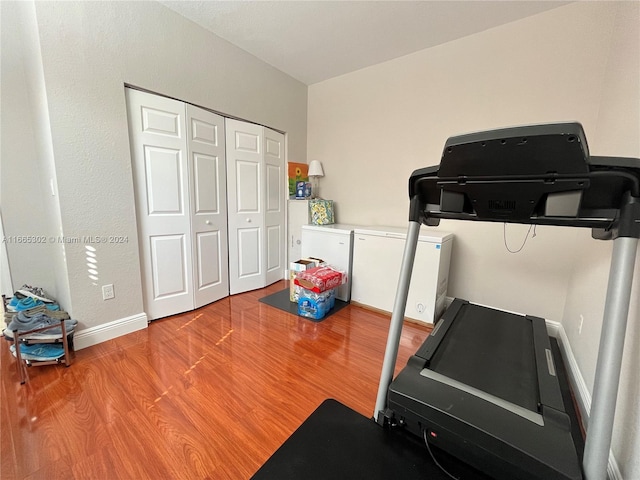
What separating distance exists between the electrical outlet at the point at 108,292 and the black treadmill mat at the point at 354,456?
5.78 feet

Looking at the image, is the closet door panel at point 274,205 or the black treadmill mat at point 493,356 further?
the closet door panel at point 274,205

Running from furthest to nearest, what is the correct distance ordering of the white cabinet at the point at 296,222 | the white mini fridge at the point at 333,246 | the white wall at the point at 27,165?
the white cabinet at the point at 296,222 < the white mini fridge at the point at 333,246 < the white wall at the point at 27,165

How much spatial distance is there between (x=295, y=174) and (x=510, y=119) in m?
2.30

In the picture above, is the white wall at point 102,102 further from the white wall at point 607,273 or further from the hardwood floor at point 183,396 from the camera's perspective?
the white wall at point 607,273

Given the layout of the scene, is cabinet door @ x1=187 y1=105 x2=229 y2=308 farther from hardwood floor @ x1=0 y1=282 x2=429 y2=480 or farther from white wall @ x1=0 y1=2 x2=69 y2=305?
white wall @ x1=0 y1=2 x2=69 y2=305

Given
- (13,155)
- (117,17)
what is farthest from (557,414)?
(13,155)

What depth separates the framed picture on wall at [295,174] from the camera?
3.38 metres

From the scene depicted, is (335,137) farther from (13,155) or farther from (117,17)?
(13,155)

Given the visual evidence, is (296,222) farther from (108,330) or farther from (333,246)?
(108,330)

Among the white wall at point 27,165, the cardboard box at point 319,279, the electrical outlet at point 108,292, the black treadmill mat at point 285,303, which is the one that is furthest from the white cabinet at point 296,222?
the white wall at point 27,165

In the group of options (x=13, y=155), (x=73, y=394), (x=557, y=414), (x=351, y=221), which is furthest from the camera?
(x=351, y=221)

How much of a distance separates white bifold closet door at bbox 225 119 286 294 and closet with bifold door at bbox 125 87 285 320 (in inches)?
0.4

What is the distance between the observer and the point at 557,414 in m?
1.03

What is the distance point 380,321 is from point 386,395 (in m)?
1.24
